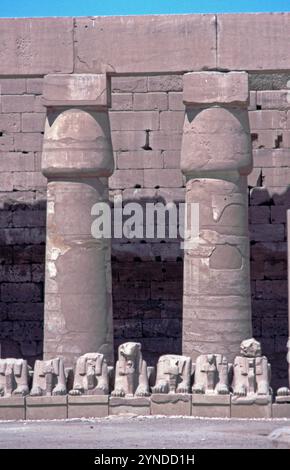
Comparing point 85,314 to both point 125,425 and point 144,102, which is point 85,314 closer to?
point 125,425

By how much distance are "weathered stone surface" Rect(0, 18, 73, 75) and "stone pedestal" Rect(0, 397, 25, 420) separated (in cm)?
584

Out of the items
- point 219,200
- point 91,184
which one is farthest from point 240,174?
point 91,184

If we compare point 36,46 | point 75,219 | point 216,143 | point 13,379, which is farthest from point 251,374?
point 36,46

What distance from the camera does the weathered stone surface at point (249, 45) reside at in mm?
24828

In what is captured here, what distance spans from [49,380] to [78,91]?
202 inches

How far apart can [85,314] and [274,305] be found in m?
6.78

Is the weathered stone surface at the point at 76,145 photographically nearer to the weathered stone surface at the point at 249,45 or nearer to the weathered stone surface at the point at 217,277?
the weathered stone surface at the point at 217,277

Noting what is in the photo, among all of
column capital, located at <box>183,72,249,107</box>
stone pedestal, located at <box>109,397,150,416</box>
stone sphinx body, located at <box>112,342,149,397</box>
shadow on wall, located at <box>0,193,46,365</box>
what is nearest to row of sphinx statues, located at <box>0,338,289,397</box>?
stone sphinx body, located at <box>112,342,149,397</box>

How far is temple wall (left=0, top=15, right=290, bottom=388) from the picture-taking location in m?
30.6

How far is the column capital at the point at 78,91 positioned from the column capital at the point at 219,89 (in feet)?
4.86

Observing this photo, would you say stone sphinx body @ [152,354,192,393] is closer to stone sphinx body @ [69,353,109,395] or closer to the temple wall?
stone sphinx body @ [69,353,109,395]

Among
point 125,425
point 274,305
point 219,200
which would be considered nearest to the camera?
point 125,425

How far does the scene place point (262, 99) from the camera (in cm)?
3066

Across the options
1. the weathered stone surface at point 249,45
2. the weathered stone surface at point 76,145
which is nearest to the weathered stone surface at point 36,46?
the weathered stone surface at point 76,145
